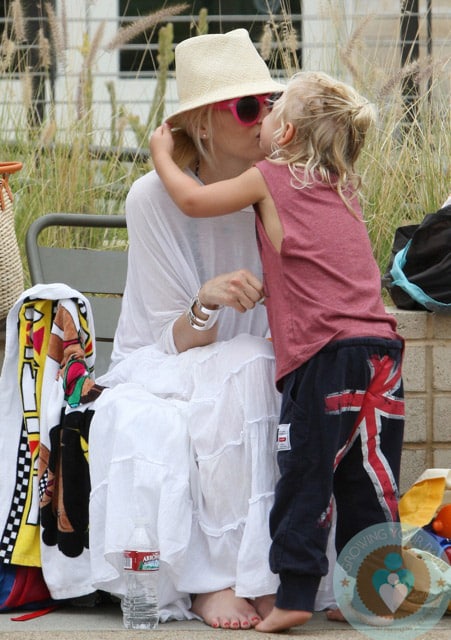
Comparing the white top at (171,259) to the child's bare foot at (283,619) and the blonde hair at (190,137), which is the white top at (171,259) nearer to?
the blonde hair at (190,137)

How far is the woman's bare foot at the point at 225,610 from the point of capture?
2.94 meters

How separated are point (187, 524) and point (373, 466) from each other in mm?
496

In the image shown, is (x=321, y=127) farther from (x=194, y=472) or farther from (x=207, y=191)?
(x=194, y=472)

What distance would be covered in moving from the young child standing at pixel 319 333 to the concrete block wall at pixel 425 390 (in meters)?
0.98

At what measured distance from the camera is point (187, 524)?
301 centimetres

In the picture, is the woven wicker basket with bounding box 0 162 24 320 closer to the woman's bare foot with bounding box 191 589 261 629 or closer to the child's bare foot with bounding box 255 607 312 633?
the woman's bare foot with bounding box 191 589 261 629

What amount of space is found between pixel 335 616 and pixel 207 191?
1.16 m

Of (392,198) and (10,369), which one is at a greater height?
(392,198)

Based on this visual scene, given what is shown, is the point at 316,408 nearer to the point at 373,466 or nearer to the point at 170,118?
the point at 373,466

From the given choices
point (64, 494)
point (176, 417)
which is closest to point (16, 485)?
point (64, 494)

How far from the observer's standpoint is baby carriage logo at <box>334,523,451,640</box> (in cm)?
302

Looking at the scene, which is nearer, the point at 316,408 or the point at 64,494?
the point at 316,408

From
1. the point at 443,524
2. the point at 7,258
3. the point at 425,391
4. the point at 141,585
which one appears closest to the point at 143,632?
the point at 141,585

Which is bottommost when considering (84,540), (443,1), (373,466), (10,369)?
(84,540)
